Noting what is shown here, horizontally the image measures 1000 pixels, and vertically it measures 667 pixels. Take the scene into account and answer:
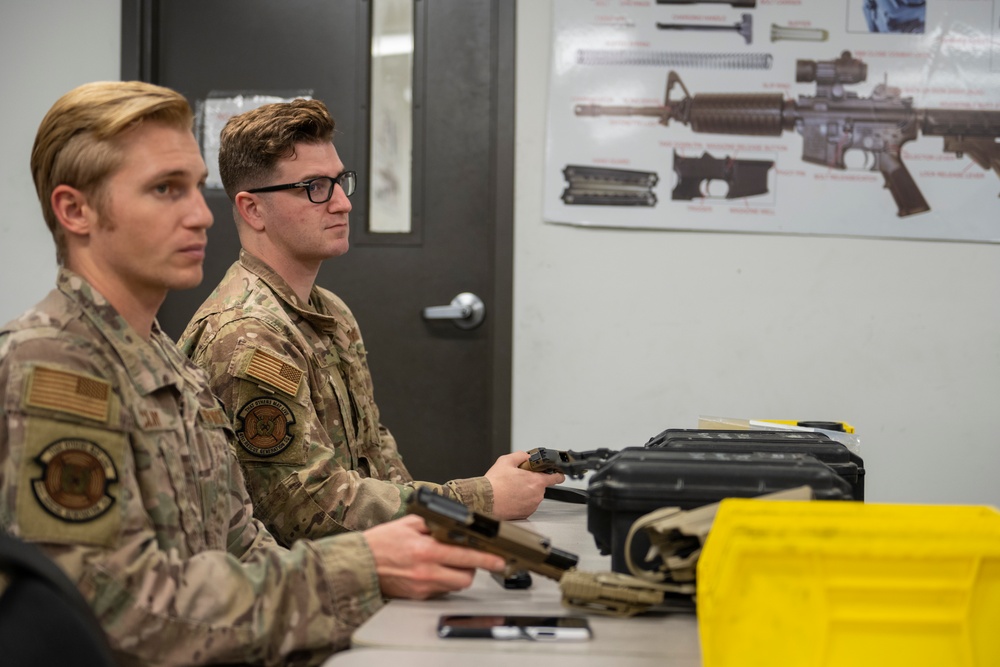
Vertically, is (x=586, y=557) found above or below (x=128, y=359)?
below

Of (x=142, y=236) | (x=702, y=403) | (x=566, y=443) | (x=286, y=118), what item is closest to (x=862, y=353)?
(x=702, y=403)

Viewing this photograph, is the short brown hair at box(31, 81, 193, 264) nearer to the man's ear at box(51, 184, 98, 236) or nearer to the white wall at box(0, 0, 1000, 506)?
the man's ear at box(51, 184, 98, 236)

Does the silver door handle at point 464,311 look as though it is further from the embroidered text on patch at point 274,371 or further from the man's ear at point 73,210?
the man's ear at point 73,210

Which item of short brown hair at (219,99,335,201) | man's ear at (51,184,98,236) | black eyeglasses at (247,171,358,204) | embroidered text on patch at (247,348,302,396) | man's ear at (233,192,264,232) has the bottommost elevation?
embroidered text on patch at (247,348,302,396)

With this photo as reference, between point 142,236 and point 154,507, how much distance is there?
0.33 m

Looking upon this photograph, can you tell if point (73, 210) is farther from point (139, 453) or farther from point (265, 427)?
point (265, 427)

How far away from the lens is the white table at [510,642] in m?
1.00

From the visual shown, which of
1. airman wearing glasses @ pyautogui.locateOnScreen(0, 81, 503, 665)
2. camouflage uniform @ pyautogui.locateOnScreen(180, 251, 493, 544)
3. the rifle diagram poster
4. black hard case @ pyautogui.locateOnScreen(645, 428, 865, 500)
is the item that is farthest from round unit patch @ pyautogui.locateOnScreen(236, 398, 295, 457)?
the rifle diagram poster

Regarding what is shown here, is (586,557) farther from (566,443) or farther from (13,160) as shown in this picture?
(13,160)

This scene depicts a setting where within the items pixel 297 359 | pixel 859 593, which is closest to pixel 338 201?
pixel 297 359

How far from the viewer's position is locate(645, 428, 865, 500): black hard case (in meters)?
1.44

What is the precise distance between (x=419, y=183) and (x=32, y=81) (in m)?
1.23

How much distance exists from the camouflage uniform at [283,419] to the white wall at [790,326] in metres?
1.13

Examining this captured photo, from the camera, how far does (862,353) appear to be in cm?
283
